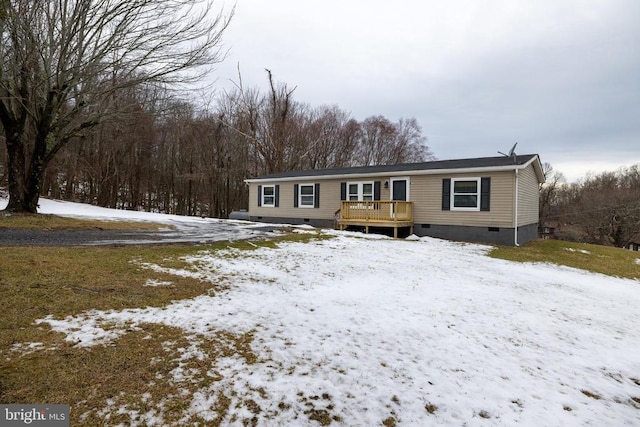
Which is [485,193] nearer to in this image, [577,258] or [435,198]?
[435,198]

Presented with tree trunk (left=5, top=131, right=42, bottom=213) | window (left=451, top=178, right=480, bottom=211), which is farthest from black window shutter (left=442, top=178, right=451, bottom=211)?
tree trunk (left=5, top=131, right=42, bottom=213)

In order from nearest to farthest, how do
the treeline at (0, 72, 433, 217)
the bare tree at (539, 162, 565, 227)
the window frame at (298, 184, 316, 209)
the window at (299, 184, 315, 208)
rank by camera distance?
1. the window frame at (298, 184, 316, 209)
2. the window at (299, 184, 315, 208)
3. the treeline at (0, 72, 433, 217)
4. the bare tree at (539, 162, 565, 227)

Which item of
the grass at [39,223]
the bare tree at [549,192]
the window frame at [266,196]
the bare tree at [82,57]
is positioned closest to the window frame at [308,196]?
the window frame at [266,196]

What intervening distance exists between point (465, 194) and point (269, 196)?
10.7 meters

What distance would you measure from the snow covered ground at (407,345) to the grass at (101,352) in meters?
0.09

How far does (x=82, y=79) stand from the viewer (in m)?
9.82

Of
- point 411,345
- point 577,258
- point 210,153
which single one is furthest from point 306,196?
point 411,345

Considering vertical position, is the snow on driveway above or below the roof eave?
below

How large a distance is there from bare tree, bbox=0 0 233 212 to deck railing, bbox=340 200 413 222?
26.4 ft

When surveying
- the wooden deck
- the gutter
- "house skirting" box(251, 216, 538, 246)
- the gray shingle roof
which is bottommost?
"house skirting" box(251, 216, 538, 246)

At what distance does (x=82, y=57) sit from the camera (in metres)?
9.80

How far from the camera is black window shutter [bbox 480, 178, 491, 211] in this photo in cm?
1219

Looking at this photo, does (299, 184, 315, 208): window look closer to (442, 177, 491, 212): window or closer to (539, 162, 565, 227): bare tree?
(442, 177, 491, 212): window

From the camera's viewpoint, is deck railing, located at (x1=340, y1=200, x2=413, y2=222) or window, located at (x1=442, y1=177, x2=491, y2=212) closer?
window, located at (x1=442, y1=177, x2=491, y2=212)
